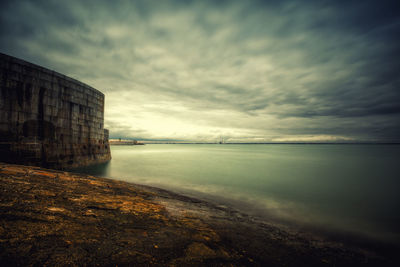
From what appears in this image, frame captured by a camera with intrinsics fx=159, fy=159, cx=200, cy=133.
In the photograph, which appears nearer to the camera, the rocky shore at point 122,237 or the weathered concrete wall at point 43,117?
the rocky shore at point 122,237

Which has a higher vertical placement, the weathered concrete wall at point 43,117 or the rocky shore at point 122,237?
the weathered concrete wall at point 43,117

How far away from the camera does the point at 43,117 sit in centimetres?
924

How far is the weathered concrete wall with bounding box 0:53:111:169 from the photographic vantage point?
25.4ft

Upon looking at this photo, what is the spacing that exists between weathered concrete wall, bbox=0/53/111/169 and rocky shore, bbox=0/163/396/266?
231 inches

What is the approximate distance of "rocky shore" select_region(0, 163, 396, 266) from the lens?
201 cm

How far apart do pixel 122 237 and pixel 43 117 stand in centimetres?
1065

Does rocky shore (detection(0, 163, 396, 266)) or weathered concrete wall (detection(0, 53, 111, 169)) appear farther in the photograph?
weathered concrete wall (detection(0, 53, 111, 169))

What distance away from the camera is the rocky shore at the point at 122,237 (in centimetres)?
201

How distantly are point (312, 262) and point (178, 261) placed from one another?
261 cm

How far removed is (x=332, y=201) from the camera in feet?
25.9

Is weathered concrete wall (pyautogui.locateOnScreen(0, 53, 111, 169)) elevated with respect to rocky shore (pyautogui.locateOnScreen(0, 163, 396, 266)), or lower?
elevated

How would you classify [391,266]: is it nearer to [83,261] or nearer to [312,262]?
[312,262]

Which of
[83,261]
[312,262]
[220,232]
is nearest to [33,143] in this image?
[83,261]

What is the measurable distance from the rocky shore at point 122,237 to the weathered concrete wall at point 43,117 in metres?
5.88
